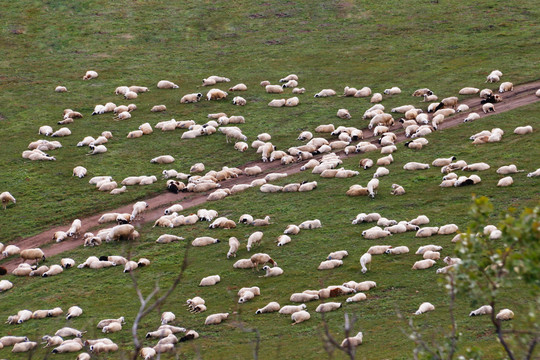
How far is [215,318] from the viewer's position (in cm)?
2075

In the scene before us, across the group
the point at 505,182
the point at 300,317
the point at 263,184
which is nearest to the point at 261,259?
the point at 300,317

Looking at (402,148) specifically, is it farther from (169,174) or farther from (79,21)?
(79,21)

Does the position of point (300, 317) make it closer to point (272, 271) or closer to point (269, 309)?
point (269, 309)

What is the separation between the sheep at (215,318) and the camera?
20703 mm

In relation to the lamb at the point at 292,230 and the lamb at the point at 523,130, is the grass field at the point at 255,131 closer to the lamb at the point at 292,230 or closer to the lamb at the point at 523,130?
the lamb at the point at 292,230

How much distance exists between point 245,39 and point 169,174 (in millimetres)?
19680

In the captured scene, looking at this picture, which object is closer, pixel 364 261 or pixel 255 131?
pixel 364 261

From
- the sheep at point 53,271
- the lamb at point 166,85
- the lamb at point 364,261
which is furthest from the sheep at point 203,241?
the lamb at point 166,85

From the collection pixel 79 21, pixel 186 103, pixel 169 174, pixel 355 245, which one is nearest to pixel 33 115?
pixel 186 103

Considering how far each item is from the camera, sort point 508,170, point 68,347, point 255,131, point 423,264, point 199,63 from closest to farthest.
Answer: point 68,347
point 423,264
point 508,170
point 255,131
point 199,63

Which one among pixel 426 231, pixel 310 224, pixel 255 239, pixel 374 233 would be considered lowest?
pixel 310 224

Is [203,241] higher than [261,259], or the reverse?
[261,259]

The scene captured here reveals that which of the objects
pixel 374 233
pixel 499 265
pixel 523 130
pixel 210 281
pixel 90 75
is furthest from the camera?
pixel 90 75

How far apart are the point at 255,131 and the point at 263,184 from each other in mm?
6050
